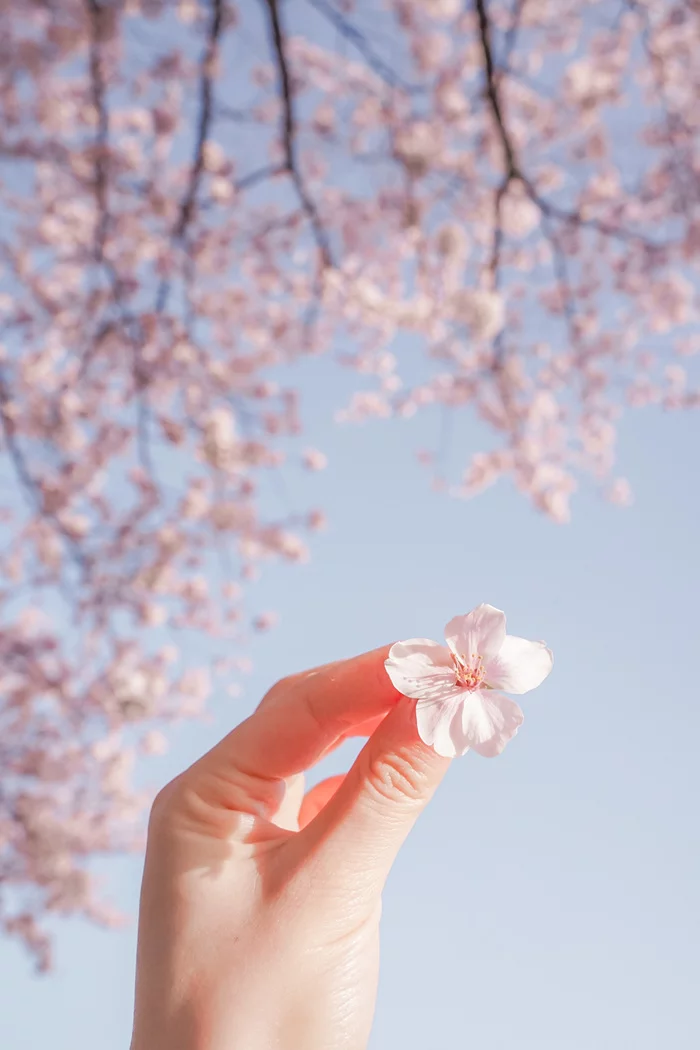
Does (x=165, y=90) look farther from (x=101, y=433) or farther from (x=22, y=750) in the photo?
(x=22, y=750)

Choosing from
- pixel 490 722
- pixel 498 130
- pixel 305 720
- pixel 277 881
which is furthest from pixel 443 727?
pixel 498 130

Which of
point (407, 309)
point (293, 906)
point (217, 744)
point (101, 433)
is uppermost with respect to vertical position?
point (101, 433)

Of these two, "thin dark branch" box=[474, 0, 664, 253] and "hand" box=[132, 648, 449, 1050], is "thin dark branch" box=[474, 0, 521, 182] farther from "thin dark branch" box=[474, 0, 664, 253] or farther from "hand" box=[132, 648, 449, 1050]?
"hand" box=[132, 648, 449, 1050]

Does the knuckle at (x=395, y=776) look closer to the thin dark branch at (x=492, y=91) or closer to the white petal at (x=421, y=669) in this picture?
the white petal at (x=421, y=669)

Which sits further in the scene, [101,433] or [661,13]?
[101,433]

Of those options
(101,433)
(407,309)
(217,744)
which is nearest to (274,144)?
(407,309)

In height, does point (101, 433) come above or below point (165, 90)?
below

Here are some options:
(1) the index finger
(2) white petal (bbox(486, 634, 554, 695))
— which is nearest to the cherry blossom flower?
(2) white petal (bbox(486, 634, 554, 695))
